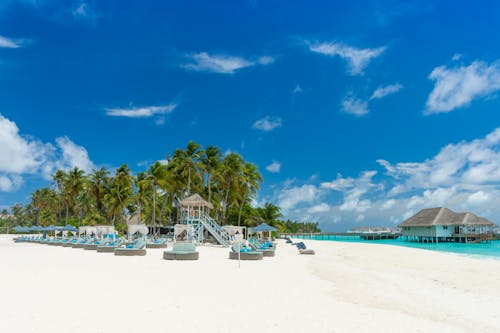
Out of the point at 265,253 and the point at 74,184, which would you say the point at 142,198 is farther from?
the point at 265,253

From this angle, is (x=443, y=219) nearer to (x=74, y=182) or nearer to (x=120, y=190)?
(x=120, y=190)

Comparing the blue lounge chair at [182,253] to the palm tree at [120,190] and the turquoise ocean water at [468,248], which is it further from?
the palm tree at [120,190]

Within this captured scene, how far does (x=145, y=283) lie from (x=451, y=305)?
7.78 meters

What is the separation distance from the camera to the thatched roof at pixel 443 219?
168 ft

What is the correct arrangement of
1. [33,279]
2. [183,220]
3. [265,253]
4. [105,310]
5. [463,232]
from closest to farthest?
[105,310]
[33,279]
[265,253]
[183,220]
[463,232]

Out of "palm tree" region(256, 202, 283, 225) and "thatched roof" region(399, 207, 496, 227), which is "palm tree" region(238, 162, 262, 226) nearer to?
"palm tree" region(256, 202, 283, 225)

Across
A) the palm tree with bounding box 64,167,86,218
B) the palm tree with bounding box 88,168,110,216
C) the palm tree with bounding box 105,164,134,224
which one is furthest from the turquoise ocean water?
the palm tree with bounding box 64,167,86,218

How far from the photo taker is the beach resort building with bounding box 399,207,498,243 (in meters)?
51.6

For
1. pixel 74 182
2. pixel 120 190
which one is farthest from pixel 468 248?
pixel 74 182

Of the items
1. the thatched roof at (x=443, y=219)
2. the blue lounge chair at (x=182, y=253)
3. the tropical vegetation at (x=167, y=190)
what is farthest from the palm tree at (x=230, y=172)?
the thatched roof at (x=443, y=219)

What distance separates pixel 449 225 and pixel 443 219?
125cm

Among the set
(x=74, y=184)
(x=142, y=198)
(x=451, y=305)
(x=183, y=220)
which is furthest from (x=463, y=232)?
(x=74, y=184)

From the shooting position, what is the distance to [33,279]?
32.2 feet

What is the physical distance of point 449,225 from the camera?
5281 cm
